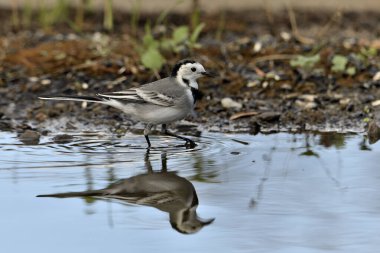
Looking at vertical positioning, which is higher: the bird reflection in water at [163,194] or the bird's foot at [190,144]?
the bird's foot at [190,144]

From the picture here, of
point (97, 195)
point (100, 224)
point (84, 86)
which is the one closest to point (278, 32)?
point (84, 86)

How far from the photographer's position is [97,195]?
18.3 feet

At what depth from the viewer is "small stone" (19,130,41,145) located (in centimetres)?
775

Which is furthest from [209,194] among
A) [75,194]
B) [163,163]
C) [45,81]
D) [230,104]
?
[45,81]

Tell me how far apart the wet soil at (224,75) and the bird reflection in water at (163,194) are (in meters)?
2.18

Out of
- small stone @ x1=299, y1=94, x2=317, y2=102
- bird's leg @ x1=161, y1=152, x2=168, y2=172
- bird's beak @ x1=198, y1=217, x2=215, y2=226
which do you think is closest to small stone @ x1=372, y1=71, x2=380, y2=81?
small stone @ x1=299, y1=94, x2=317, y2=102

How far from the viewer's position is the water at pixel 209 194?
14.8 ft

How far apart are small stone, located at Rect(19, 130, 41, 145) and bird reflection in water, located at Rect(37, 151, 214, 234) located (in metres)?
1.72

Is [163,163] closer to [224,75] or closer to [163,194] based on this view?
[163,194]

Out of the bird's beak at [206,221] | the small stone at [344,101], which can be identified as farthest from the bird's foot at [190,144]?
the bird's beak at [206,221]

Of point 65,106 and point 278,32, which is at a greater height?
point 278,32

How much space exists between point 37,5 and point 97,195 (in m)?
8.17

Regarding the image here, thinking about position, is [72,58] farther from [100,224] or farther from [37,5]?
[100,224]

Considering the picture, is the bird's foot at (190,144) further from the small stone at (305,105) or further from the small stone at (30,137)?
the small stone at (305,105)
